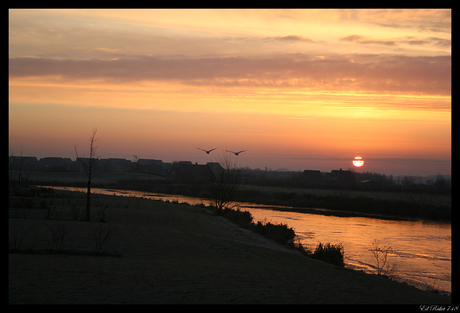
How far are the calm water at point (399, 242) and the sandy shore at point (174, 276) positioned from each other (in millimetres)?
3937

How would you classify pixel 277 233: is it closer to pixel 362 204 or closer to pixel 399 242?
pixel 399 242

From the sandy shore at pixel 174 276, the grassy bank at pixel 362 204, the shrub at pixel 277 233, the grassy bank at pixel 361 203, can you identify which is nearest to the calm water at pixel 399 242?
the shrub at pixel 277 233

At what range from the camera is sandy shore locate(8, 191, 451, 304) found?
23.2ft

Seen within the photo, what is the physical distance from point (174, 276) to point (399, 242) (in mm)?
16813

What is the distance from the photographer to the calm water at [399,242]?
1416 cm

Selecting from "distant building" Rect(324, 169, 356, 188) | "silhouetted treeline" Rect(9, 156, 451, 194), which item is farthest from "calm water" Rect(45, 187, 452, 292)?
"distant building" Rect(324, 169, 356, 188)

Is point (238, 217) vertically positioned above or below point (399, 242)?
above

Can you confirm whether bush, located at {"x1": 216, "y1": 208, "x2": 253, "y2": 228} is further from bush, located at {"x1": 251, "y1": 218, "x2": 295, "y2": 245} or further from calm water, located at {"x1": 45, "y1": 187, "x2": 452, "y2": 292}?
calm water, located at {"x1": 45, "y1": 187, "x2": 452, "y2": 292}

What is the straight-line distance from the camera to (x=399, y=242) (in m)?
21.3

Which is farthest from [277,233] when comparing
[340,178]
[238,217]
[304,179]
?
[304,179]

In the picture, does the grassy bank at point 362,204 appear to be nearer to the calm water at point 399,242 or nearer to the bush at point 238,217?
the bush at point 238,217

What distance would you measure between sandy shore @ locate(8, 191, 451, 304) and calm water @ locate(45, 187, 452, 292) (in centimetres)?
394

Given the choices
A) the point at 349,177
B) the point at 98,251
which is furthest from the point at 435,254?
the point at 349,177

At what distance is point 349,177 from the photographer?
265 feet
